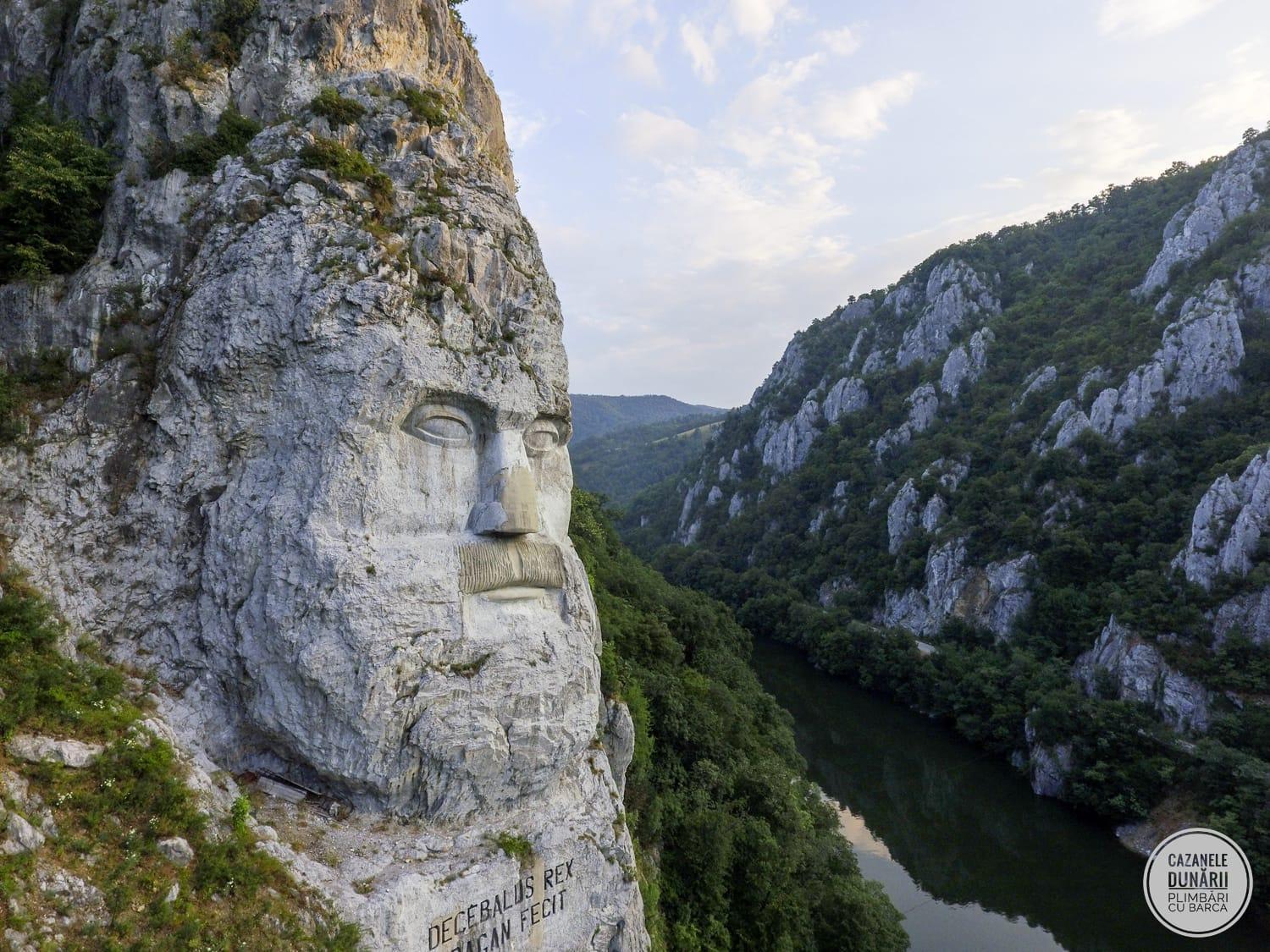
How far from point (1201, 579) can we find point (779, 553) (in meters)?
36.8

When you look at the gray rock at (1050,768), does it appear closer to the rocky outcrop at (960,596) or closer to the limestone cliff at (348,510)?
the rocky outcrop at (960,596)

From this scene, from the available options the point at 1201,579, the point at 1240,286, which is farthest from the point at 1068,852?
the point at 1240,286

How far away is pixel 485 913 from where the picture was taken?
287 inches

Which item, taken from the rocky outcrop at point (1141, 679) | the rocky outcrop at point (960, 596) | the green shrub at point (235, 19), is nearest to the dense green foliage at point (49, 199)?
the green shrub at point (235, 19)

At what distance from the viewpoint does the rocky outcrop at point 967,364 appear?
6253cm

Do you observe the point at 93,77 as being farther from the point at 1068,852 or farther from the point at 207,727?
the point at 1068,852

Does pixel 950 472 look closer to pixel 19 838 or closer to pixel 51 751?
pixel 51 751

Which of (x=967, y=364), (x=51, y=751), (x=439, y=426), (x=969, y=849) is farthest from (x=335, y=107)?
(x=967, y=364)

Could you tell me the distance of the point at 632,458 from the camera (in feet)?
493

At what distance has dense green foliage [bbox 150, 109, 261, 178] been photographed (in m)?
9.44

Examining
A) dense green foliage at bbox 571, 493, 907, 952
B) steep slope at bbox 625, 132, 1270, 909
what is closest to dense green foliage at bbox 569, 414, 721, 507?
steep slope at bbox 625, 132, 1270, 909

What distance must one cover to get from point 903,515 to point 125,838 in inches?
2134

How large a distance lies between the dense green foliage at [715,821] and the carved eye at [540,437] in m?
4.85

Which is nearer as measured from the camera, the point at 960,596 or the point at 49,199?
the point at 49,199
